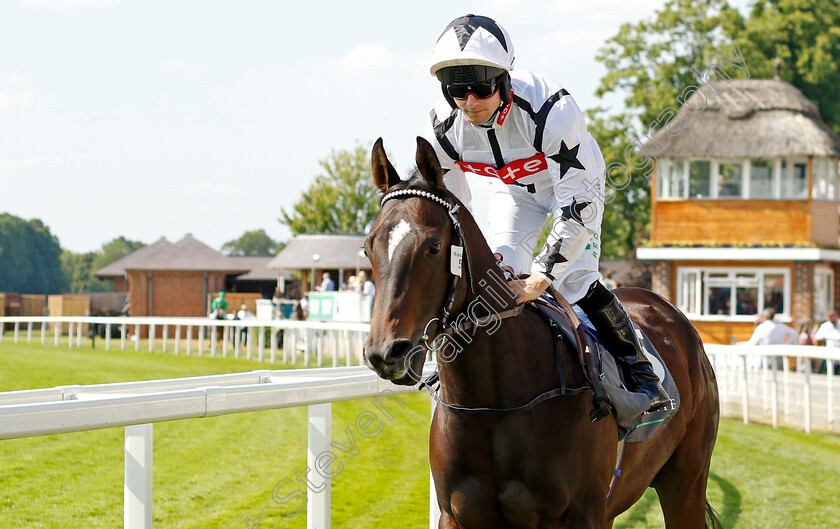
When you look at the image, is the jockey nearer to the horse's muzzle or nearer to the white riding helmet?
the white riding helmet

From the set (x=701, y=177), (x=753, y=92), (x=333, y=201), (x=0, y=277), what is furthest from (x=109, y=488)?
(x=0, y=277)

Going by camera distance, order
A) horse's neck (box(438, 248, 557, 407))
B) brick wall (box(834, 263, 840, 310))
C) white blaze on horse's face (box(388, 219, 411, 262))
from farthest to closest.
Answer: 1. brick wall (box(834, 263, 840, 310))
2. horse's neck (box(438, 248, 557, 407))
3. white blaze on horse's face (box(388, 219, 411, 262))

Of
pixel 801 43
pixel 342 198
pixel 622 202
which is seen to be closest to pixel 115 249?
pixel 342 198

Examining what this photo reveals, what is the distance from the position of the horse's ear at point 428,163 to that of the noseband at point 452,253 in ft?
0.21

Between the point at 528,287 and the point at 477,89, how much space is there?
0.65m

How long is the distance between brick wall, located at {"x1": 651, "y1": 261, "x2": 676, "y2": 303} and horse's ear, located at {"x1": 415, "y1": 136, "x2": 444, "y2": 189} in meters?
22.4

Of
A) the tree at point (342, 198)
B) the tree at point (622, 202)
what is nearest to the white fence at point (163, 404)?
the tree at point (622, 202)

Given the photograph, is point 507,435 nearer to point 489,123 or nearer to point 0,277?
point 489,123

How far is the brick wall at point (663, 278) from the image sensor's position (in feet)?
78.9

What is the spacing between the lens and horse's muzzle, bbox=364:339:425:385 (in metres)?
2.11

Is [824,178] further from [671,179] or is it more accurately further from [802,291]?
[671,179]

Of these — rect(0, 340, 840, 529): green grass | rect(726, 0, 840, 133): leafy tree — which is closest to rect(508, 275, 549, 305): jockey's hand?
rect(0, 340, 840, 529): green grass

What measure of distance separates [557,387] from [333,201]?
138 ft

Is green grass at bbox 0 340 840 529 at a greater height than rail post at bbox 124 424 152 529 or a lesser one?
lesser
